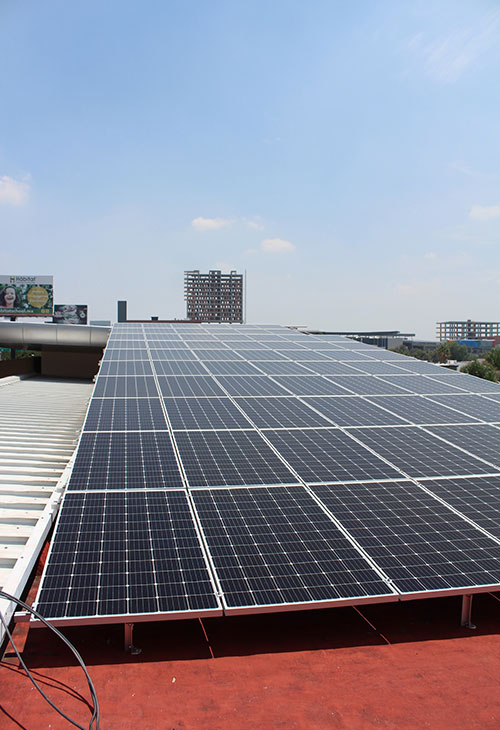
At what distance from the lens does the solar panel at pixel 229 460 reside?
11.0 meters

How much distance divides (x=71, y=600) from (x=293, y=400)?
1079 centimetres

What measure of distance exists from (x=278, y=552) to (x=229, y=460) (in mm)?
3359

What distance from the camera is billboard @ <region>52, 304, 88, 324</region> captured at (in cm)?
6456

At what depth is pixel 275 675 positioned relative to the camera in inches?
285

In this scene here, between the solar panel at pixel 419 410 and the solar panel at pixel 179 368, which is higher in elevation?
the solar panel at pixel 179 368

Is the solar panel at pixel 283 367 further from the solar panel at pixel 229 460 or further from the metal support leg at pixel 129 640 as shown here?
the metal support leg at pixel 129 640

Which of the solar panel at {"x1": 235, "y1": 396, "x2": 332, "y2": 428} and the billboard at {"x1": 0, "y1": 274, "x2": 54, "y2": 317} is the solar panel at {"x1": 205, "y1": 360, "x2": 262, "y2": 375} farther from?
the billboard at {"x1": 0, "y1": 274, "x2": 54, "y2": 317}

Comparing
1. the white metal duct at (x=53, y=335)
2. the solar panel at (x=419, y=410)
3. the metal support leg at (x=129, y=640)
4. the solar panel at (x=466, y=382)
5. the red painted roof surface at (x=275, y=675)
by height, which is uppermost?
the white metal duct at (x=53, y=335)

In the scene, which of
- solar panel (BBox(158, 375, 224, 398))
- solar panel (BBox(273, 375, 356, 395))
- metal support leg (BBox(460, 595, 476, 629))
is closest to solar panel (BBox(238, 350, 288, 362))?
solar panel (BBox(273, 375, 356, 395))

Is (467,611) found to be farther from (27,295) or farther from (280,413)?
(27,295)

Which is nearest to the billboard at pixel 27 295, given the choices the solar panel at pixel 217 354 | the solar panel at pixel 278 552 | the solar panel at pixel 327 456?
the solar panel at pixel 217 354

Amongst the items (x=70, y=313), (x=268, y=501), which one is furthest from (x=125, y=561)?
(x=70, y=313)

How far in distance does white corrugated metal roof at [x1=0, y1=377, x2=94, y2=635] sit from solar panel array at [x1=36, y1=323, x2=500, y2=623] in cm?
94

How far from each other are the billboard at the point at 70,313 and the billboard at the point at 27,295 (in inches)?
350
